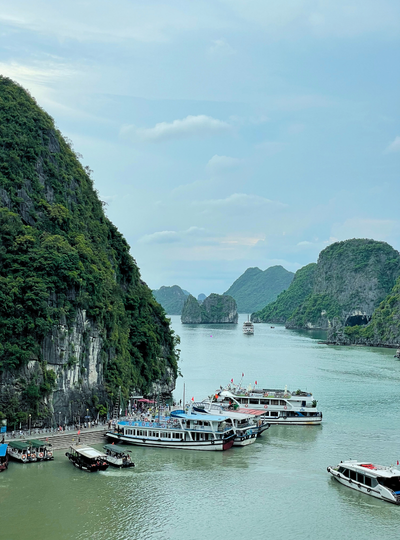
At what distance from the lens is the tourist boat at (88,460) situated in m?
40.4

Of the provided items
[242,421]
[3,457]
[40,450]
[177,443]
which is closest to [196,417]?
[177,443]

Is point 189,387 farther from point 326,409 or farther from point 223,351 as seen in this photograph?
point 223,351

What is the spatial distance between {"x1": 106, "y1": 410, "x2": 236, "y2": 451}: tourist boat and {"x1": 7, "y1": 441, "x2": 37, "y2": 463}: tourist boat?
25.9 feet

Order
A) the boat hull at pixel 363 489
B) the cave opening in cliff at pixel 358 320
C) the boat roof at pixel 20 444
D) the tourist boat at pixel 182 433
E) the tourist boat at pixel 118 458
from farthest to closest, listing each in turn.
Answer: the cave opening in cliff at pixel 358 320 → the tourist boat at pixel 182 433 → the tourist boat at pixel 118 458 → the boat roof at pixel 20 444 → the boat hull at pixel 363 489

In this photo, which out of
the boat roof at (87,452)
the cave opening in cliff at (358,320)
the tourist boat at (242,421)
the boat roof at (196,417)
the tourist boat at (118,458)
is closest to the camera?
the boat roof at (87,452)

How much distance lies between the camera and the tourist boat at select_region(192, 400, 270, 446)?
49406 millimetres

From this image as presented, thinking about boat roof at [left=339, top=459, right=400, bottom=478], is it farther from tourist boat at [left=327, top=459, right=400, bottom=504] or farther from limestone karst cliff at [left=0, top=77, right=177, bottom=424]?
limestone karst cliff at [left=0, top=77, right=177, bottom=424]

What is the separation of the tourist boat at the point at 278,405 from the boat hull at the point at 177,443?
9355 millimetres

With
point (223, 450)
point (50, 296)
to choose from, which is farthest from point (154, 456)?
point (50, 296)

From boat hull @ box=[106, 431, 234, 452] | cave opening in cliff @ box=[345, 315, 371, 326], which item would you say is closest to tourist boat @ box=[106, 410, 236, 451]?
boat hull @ box=[106, 431, 234, 452]

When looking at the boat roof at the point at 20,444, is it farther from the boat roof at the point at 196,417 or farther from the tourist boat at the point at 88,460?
the boat roof at the point at 196,417

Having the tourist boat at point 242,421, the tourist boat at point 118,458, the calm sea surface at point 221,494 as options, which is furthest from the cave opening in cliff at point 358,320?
the tourist boat at point 118,458

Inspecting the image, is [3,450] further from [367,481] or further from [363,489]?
[367,481]

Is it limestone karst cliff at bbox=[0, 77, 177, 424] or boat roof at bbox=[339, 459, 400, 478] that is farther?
limestone karst cliff at bbox=[0, 77, 177, 424]
